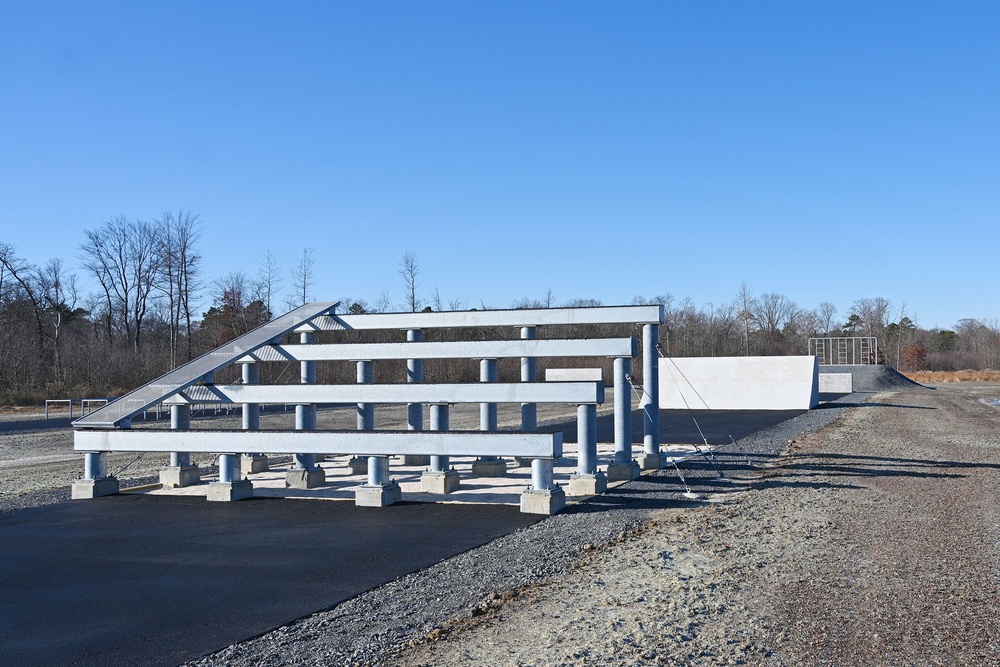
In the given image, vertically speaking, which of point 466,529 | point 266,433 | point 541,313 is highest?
point 541,313

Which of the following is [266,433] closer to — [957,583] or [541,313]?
[541,313]

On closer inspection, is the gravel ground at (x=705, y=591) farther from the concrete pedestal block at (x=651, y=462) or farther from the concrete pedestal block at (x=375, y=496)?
the concrete pedestal block at (x=375, y=496)

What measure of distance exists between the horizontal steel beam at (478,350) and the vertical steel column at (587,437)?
133 cm

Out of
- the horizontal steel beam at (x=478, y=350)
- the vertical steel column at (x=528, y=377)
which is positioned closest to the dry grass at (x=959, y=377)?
the vertical steel column at (x=528, y=377)

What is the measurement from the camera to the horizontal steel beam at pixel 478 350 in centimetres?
1207

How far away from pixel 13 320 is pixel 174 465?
45.0m

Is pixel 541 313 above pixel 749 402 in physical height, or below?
above

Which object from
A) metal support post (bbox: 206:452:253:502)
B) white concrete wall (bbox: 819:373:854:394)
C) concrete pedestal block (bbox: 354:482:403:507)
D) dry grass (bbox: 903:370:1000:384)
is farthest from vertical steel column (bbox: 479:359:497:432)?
dry grass (bbox: 903:370:1000:384)

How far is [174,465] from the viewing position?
12.8 m

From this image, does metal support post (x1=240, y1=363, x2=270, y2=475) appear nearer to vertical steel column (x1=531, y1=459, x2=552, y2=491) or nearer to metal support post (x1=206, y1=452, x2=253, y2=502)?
metal support post (x1=206, y1=452, x2=253, y2=502)

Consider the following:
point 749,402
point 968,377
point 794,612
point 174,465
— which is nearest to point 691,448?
point 174,465

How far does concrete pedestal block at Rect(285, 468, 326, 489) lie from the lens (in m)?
12.4

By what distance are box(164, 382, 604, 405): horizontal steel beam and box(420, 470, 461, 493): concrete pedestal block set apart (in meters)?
1.27

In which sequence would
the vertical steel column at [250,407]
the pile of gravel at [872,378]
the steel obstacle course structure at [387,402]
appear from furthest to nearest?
the pile of gravel at [872,378], the vertical steel column at [250,407], the steel obstacle course structure at [387,402]
